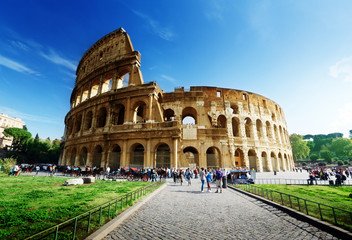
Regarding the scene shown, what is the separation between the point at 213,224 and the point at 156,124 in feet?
52.2

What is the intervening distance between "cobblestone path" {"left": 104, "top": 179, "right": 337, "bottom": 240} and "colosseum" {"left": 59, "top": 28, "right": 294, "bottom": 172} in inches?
509

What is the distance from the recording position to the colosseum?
776 inches

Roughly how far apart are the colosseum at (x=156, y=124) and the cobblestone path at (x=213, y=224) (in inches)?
509

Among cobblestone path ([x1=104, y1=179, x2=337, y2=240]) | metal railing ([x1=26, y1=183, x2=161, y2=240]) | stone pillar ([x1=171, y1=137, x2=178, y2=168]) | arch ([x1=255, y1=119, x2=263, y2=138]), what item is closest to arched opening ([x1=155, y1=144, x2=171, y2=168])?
stone pillar ([x1=171, y1=137, x2=178, y2=168])

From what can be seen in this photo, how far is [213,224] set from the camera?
4457 mm

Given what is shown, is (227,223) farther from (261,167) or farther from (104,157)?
(261,167)

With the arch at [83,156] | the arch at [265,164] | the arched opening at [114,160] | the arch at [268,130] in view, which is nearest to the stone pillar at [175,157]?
the arched opening at [114,160]

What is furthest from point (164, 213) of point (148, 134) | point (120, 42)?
point (120, 42)

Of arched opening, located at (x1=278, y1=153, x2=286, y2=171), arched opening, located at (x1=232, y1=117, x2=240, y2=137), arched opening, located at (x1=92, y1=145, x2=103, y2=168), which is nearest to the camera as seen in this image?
arched opening, located at (x1=92, y1=145, x2=103, y2=168)

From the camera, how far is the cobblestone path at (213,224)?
12.5ft

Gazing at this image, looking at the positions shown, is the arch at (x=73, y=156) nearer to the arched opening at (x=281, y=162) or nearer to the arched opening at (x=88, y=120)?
the arched opening at (x=88, y=120)

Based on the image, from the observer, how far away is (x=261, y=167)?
84.5ft

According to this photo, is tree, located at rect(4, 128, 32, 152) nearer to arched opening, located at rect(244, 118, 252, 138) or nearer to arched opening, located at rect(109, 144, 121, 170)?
arched opening, located at rect(109, 144, 121, 170)

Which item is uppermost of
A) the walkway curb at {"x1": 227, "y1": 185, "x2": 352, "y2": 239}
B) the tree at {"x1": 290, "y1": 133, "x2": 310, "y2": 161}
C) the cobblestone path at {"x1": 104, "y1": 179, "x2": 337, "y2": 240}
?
the tree at {"x1": 290, "y1": 133, "x2": 310, "y2": 161}
